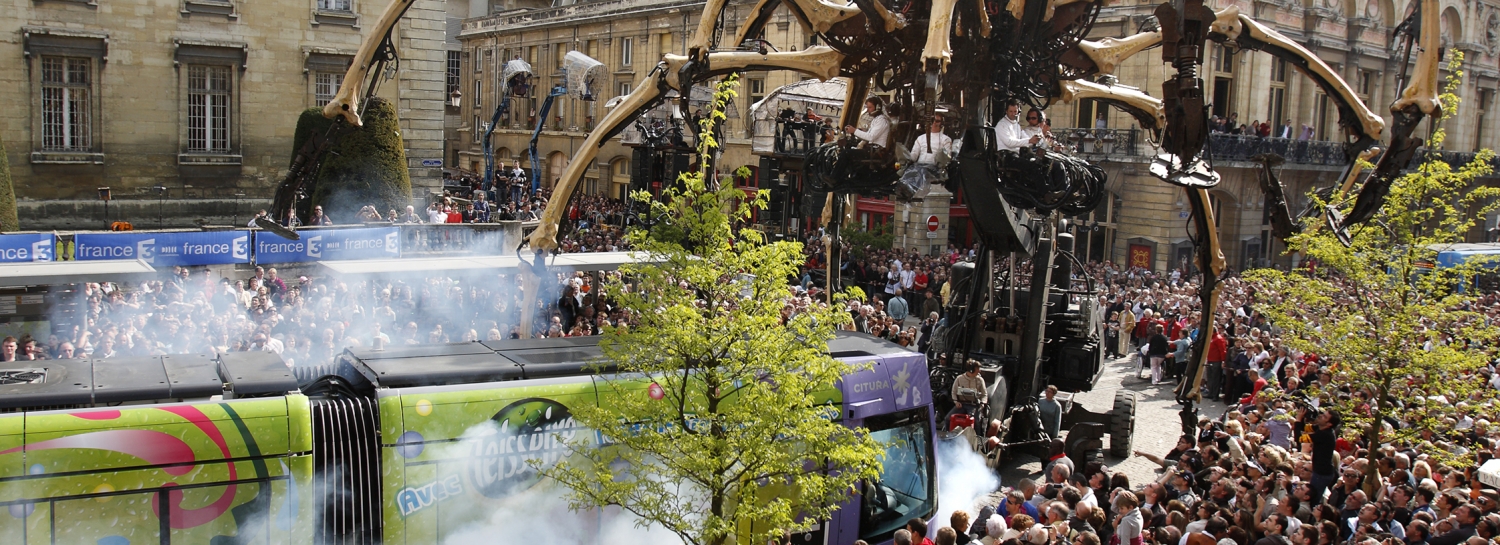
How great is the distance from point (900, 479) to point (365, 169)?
21975 millimetres

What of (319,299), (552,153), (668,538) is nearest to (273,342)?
(319,299)

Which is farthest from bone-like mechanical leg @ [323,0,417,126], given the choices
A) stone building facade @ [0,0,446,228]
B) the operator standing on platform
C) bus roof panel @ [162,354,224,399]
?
stone building facade @ [0,0,446,228]

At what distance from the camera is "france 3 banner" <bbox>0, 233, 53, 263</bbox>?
18.9 metres

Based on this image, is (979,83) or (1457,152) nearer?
(979,83)

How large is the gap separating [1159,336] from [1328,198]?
957 centimetres

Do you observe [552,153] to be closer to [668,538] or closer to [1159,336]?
[1159,336]

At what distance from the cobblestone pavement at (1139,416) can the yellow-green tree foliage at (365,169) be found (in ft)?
57.4

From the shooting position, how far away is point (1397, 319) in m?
11.9

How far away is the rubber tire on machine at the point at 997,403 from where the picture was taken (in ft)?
48.4

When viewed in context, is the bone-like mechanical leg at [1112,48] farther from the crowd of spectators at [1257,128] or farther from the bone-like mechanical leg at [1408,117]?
the crowd of spectators at [1257,128]

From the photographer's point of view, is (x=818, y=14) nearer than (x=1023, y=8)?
No

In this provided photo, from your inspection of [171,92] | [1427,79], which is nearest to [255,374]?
[1427,79]

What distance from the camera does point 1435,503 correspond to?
→ 1004 cm

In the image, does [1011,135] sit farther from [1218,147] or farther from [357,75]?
[1218,147]
